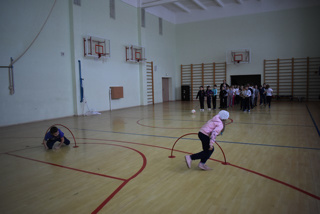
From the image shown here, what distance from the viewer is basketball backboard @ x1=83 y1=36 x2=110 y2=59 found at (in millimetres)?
12547

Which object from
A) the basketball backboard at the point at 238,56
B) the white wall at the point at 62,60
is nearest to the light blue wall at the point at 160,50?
the white wall at the point at 62,60

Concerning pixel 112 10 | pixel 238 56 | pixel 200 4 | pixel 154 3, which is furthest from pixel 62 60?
pixel 238 56

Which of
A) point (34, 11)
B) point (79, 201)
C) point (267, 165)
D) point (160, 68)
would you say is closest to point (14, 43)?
point (34, 11)

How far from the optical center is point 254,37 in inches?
744

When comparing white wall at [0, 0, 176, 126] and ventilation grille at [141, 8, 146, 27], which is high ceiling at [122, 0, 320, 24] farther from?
white wall at [0, 0, 176, 126]

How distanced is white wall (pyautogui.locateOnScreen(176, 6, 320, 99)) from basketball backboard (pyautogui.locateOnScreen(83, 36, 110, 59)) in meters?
9.39

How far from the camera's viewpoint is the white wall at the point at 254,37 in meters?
17.5

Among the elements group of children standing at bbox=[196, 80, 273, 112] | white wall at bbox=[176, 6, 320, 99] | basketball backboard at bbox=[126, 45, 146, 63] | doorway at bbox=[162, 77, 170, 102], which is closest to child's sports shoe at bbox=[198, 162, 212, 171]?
group of children standing at bbox=[196, 80, 273, 112]

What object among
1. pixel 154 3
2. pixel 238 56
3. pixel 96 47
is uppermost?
pixel 154 3

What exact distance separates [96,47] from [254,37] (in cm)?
1238

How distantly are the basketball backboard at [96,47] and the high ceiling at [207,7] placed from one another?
3.94 meters

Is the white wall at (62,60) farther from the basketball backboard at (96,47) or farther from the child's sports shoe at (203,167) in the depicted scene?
the child's sports shoe at (203,167)

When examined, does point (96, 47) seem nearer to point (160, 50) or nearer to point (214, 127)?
point (160, 50)

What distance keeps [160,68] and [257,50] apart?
7704mm
